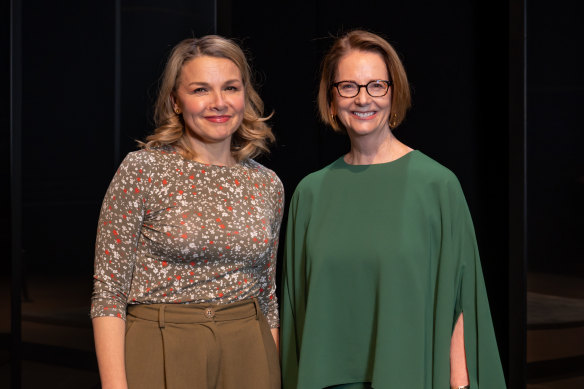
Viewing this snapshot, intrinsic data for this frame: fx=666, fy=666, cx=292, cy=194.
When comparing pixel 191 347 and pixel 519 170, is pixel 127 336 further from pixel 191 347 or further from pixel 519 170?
pixel 519 170

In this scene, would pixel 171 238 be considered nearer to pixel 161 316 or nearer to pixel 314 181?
pixel 161 316

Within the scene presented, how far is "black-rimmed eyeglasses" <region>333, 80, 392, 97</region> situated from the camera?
1900mm

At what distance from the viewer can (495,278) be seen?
2684mm

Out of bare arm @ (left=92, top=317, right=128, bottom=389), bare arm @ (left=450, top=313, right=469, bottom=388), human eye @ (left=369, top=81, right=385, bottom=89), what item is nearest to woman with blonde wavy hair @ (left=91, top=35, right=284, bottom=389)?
bare arm @ (left=92, top=317, right=128, bottom=389)

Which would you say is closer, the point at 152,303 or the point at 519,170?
the point at 152,303

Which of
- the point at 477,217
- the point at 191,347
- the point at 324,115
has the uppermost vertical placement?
the point at 324,115

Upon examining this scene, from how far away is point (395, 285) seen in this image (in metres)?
1.81

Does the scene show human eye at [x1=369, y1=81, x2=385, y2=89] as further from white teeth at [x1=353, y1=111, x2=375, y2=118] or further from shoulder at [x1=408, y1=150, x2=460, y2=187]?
shoulder at [x1=408, y1=150, x2=460, y2=187]

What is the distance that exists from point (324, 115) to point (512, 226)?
1005mm

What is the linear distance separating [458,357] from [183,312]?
78 cm

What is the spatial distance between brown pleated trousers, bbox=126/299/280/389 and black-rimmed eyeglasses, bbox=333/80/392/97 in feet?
2.21

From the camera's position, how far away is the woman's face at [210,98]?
189cm

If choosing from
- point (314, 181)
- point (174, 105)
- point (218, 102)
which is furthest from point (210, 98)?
point (314, 181)

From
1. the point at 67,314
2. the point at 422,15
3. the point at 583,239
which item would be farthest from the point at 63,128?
the point at 583,239
